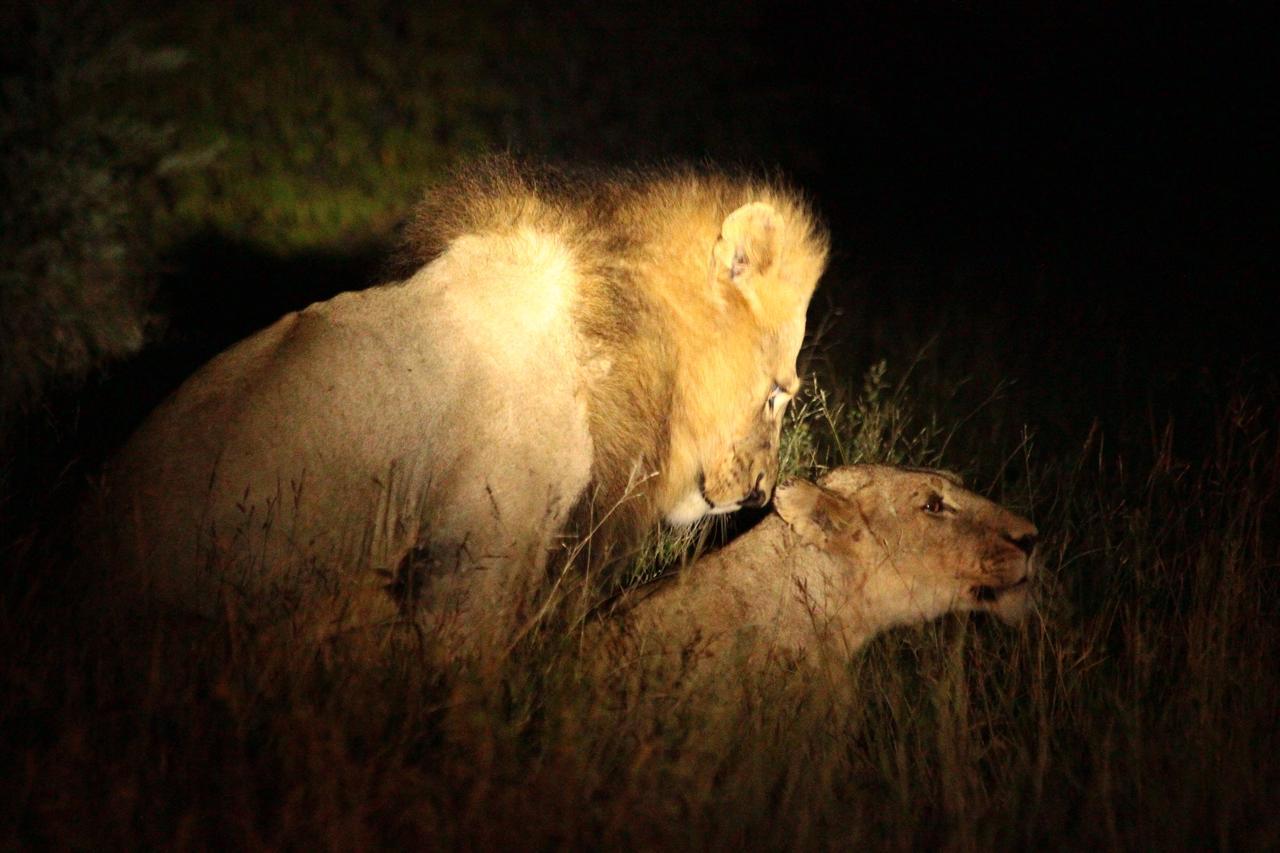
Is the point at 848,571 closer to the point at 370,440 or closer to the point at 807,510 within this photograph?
the point at 807,510

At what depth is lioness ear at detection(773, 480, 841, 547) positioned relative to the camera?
371cm

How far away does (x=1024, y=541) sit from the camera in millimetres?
3818

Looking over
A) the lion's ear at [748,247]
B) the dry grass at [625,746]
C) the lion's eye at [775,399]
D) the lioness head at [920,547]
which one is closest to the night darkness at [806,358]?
the dry grass at [625,746]

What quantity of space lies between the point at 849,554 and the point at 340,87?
25.7 feet

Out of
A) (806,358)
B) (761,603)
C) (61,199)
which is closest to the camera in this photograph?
(761,603)

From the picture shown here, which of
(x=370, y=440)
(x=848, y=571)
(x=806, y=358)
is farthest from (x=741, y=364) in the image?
(x=806, y=358)

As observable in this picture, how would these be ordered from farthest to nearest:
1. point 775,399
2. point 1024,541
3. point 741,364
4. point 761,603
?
point 775,399 → point 741,364 → point 1024,541 → point 761,603

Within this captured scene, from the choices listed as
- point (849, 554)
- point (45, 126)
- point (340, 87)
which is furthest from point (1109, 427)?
point (340, 87)

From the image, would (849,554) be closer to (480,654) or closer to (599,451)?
(599,451)

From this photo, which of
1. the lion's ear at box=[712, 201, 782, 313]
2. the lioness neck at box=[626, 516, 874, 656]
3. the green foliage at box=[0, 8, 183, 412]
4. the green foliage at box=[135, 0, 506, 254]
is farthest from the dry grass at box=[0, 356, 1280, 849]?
the green foliage at box=[135, 0, 506, 254]

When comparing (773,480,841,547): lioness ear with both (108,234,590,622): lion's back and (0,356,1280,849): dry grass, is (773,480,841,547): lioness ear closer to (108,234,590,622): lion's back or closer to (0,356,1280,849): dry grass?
(0,356,1280,849): dry grass

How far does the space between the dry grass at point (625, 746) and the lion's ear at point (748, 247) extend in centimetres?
111

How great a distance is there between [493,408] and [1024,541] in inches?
60.2

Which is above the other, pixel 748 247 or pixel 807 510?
pixel 748 247
